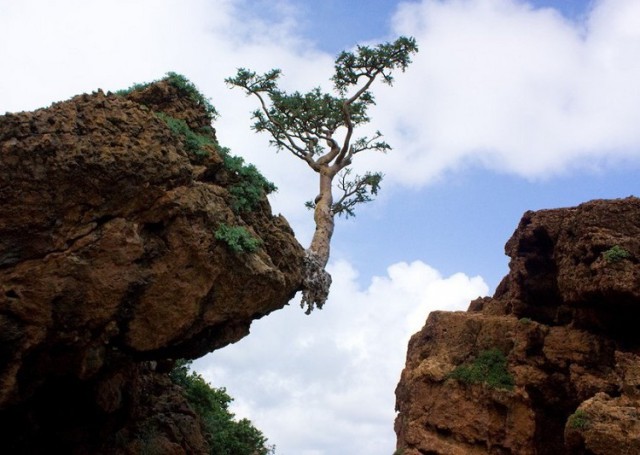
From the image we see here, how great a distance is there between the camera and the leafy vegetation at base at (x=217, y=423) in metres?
21.9

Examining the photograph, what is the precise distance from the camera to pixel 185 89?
16.9 meters

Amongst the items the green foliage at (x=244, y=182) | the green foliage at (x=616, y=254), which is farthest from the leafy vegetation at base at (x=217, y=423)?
the green foliage at (x=616, y=254)

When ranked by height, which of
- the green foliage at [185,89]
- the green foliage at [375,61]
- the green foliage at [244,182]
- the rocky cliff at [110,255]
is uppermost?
the green foliage at [375,61]

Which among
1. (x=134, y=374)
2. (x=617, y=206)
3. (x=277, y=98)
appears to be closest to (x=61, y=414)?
(x=134, y=374)

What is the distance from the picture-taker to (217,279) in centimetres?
1392

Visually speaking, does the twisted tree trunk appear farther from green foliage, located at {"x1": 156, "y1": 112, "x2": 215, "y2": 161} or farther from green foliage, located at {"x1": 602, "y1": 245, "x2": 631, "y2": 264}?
green foliage, located at {"x1": 602, "y1": 245, "x2": 631, "y2": 264}

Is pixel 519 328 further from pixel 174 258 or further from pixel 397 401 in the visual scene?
pixel 174 258

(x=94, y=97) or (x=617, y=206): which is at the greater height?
(x=617, y=206)

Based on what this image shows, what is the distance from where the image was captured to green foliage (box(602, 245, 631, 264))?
1872 centimetres

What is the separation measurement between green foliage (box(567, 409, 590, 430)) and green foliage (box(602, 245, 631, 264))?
5105 mm

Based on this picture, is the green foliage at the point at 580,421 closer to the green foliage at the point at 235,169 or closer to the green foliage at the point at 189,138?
the green foliage at the point at 235,169

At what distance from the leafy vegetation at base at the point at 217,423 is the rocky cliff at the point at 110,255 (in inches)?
244

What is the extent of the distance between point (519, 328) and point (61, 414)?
15.9 metres

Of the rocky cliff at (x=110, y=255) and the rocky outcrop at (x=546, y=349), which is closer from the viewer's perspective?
the rocky cliff at (x=110, y=255)
